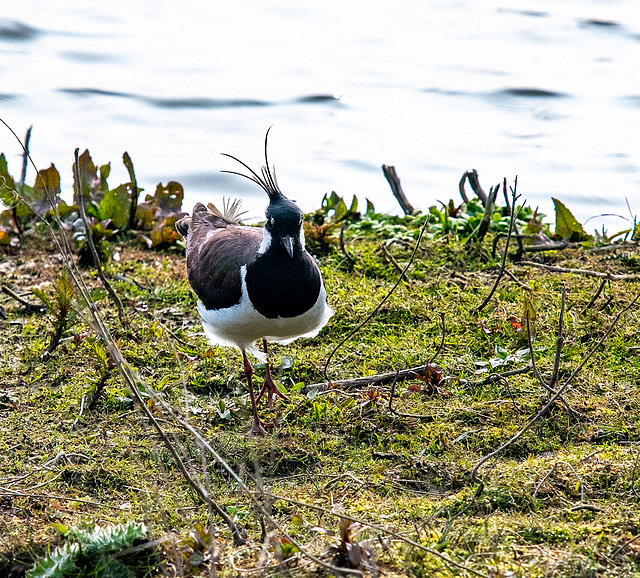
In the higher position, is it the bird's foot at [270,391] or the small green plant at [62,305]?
the small green plant at [62,305]

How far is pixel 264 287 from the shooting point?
3926mm

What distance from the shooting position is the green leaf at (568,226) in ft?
20.0

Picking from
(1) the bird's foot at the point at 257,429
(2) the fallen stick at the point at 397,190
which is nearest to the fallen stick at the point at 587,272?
(2) the fallen stick at the point at 397,190

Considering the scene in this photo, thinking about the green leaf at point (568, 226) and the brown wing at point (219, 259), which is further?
the green leaf at point (568, 226)

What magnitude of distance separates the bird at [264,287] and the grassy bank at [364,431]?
0.33 m

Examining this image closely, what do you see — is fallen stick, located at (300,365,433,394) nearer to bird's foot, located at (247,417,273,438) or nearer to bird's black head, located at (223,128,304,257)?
bird's foot, located at (247,417,273,438)

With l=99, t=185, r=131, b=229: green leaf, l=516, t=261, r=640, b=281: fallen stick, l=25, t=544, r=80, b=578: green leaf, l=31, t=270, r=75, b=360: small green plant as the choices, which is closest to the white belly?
l=31, t=270, r=75, b=360: small green plant

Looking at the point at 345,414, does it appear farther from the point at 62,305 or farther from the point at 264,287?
the point at 62,305

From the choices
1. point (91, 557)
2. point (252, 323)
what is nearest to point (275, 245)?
point (252, 323)

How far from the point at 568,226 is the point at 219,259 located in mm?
2991

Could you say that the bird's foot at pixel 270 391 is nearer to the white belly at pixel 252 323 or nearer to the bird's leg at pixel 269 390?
the bird's leg at pixel 269 390

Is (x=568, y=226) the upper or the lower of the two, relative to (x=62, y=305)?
upper

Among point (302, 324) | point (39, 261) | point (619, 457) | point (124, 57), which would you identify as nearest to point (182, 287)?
point (39, 261)

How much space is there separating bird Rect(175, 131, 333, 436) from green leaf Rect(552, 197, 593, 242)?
104 inches
